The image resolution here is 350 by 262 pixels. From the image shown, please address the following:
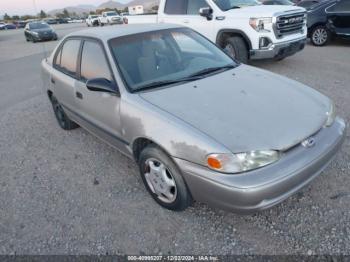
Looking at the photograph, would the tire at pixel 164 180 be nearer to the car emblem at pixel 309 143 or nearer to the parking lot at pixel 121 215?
the parking lot at pixel 121 215

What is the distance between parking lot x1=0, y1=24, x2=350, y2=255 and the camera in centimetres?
239

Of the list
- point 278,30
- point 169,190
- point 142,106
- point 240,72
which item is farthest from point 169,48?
point 278,30

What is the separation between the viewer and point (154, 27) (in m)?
3.60

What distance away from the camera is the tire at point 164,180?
8.14 ft

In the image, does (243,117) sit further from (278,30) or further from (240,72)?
(278,30)

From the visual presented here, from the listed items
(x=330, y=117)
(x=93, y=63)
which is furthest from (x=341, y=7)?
(x=93, y=63)

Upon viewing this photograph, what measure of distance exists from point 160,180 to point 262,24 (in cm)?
517

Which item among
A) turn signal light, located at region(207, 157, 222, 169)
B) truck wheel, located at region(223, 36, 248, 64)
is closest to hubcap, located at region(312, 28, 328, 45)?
truck wheel, located at region(223, 36, 248, 64)

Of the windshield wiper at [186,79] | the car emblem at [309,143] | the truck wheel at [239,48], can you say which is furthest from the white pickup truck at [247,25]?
the car emblem at [309,143]

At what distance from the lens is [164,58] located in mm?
3305

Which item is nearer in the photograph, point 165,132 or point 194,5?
point 165,132

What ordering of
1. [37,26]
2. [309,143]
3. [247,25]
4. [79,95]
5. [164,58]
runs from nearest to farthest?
[309,143], [164,58], [79,95], [247,25], [37,26]

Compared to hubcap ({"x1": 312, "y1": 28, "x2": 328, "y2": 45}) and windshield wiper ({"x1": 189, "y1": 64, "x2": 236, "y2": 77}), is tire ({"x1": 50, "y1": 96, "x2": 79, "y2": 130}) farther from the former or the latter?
hubcap ({"x1": 312, "y1": 28, "x2": 328, "y2": 45})

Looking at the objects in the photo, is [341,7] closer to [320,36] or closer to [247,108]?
[320,36]
